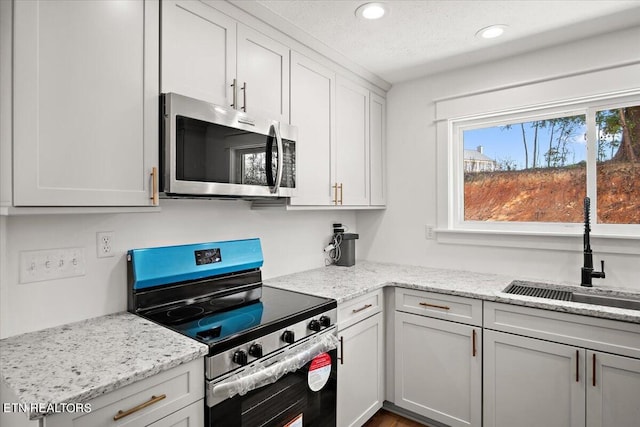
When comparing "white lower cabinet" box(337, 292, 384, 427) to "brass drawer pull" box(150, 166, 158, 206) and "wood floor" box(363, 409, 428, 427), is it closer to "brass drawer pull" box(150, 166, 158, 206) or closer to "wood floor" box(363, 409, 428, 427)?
"wood floor" box(363, 409, 428, 427)

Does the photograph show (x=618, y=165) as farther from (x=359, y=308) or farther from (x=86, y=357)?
(x=86, y=357)

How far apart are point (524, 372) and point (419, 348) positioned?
0.58 m

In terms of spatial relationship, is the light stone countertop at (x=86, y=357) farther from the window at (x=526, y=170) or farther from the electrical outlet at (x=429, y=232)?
the window at (x=526, y=170)

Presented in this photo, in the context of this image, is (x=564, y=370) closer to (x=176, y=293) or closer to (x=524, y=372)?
→ (x=524, y=372)

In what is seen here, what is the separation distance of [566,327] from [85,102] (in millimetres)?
2324

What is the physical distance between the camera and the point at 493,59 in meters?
2.48

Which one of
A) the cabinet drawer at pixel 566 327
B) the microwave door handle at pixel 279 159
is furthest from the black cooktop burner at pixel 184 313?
the cabinet drawer at pixel 566 327

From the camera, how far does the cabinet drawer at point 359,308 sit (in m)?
1.94

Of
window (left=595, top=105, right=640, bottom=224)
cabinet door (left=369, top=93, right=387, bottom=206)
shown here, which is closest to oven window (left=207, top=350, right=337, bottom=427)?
cabinet door (left=369, top=93, right=387, bottom=206)

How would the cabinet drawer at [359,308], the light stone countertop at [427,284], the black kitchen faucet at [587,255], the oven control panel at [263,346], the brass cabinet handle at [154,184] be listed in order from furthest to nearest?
the black kitchen faucet at [587,255]
the cabinet drawer at [359,308]
the light stone countertop at [427,284]
the brass cabinet handle at [154,184]
the oven control panel at [263,346]

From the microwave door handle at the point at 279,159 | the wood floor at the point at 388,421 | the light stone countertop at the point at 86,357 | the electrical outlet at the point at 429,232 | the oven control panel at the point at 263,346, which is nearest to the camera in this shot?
the light stone countertop at the point at 86,357

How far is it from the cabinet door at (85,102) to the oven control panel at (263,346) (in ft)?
2.26

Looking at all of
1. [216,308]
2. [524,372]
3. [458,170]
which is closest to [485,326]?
[524,372]

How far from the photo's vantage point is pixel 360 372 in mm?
2102
